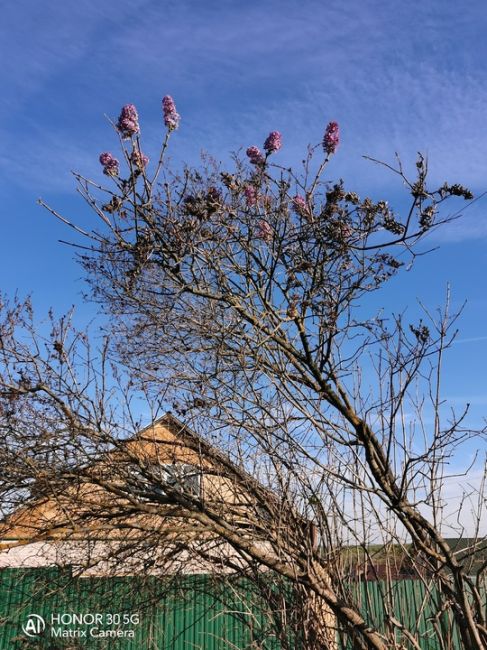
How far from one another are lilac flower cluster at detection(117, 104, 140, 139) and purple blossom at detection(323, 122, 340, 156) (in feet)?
4.82

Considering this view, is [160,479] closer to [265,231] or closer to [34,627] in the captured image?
[265,231]

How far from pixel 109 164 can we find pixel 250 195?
1.15 m

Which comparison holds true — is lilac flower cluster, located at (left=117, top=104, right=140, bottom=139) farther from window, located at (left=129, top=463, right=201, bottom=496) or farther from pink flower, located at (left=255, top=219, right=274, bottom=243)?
window, located at (left=129, top=463, right=201, bottom=496)

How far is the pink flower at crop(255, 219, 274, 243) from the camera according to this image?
541cm

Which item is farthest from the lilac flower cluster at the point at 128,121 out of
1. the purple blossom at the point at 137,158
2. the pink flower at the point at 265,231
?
the pink flower at the point at 265,231

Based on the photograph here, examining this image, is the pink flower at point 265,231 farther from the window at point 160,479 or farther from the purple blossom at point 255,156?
the window at point 160,479

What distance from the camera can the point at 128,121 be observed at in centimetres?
440

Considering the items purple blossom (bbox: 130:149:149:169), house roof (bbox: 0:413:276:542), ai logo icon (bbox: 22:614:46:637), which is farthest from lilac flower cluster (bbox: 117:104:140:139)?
ai logo icon (bbox: 22:614:46:637)

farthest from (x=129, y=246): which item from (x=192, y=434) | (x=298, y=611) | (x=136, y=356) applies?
(x=298, y=611)

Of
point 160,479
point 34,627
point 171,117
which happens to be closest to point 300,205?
point 171,117

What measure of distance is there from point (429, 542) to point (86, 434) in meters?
2.41

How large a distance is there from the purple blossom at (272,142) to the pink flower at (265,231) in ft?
1.84

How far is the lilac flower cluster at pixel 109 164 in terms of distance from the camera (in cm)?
462

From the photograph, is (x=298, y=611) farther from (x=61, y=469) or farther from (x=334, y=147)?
(x=334, y=147)
